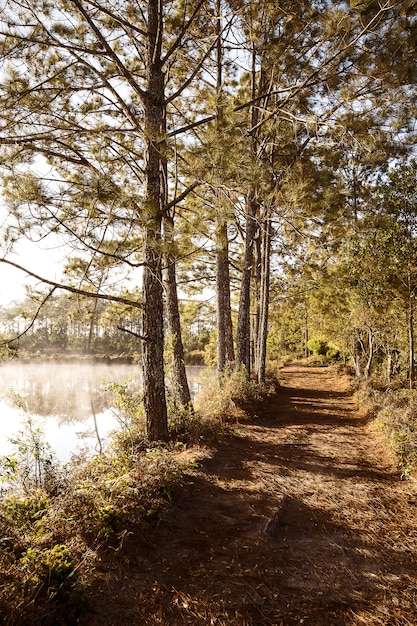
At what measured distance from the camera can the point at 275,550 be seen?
10.1 feet

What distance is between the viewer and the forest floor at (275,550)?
7.76 feet

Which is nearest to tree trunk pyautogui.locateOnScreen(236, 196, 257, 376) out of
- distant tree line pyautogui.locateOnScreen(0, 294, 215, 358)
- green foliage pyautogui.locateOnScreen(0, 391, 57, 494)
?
distant tree line pyautogui.locateOnScreen(0, 294, 215, 358)

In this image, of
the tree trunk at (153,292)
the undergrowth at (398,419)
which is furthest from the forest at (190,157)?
the undergrowth at (398,419)

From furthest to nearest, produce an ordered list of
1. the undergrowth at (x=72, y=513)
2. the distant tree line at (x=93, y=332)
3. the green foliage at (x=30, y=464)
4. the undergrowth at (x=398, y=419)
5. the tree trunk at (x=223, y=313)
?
the tree trunk at (x=223, y=313) < the undergrowth at (x=398, y=419) < the distant tree line at (x=93, y=332) < the green foliage at (x=30, y=464) < the undergrowth at (x=72, y=513)

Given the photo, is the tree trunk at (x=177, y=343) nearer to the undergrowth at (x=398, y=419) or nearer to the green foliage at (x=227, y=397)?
the green foliage at (x=227, y=397)

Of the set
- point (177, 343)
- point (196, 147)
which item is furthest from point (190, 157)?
point (177, 343)

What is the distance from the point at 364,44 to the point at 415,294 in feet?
17.5

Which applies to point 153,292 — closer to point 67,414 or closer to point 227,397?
point 227,397

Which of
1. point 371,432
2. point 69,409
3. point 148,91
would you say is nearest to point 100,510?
point 148,91

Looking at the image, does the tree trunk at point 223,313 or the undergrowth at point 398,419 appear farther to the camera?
the tree trunk at point 223,313

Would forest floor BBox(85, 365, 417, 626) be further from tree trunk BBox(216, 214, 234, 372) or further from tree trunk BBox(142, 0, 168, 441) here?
tree trunk BBox(216, 214, 234, 372)

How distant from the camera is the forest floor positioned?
2.37 metres

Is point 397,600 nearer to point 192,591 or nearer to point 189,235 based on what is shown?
point 192,591

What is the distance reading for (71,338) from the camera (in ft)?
151
